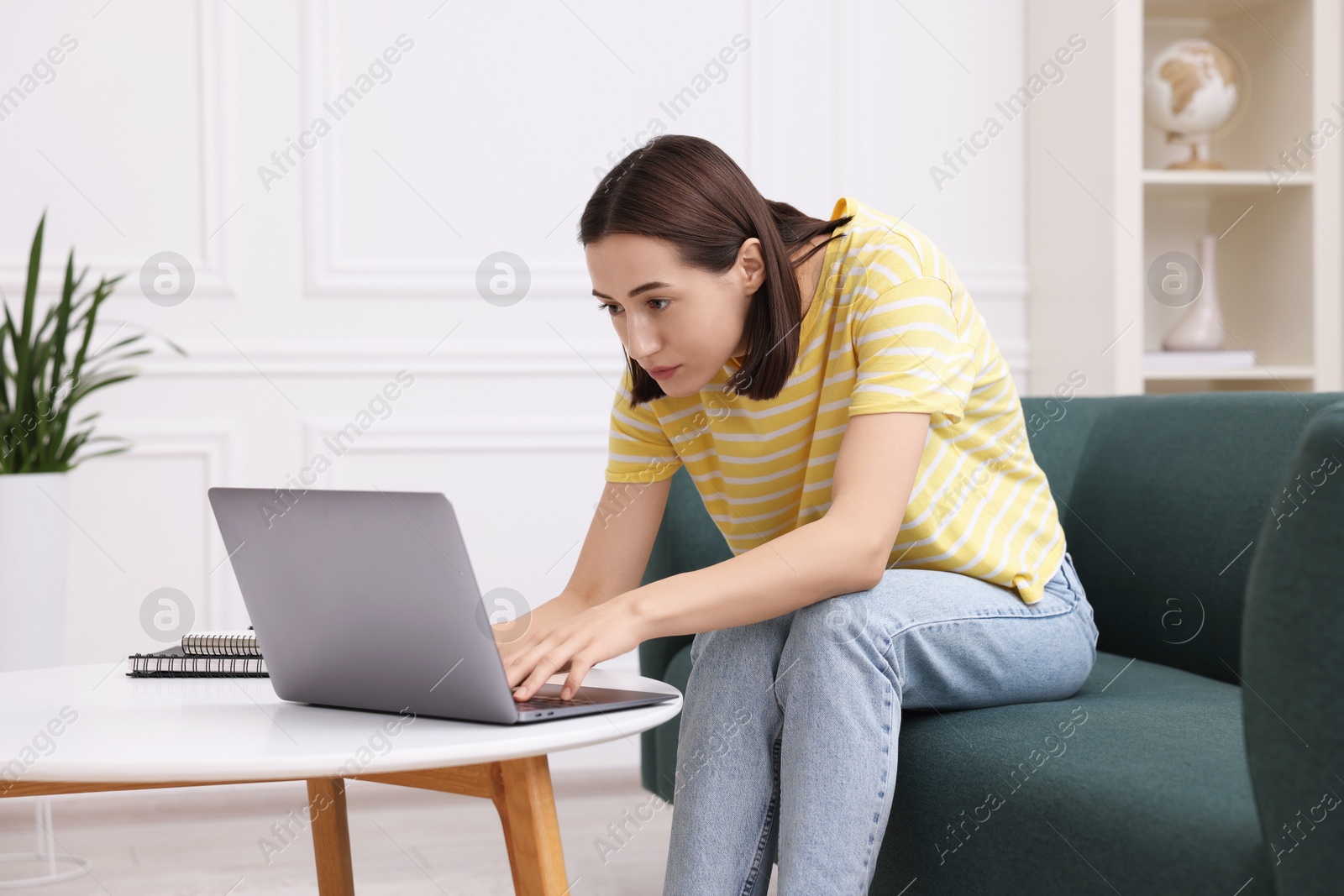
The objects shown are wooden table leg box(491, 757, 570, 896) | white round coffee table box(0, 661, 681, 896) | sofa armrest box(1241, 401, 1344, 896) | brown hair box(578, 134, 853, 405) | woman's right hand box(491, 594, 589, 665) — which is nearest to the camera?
sofa armrest box(1241, 401, 1344, 896)

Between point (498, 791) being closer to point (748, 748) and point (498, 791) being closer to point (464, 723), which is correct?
point (464, 723)

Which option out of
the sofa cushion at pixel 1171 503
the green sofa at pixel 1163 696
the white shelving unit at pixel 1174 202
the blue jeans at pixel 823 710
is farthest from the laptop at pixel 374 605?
the white shelving unit at pixel 1174 202

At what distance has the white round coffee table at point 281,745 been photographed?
2.65 feet

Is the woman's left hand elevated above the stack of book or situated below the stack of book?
above

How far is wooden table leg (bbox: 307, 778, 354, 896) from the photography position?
1.21 meters

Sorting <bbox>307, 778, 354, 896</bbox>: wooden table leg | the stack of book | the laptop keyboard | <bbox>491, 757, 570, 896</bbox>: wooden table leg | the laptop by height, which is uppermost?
the laptop

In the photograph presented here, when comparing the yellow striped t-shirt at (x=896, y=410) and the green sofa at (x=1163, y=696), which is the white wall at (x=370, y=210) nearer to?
the green sofa at (x=1163, y=696)

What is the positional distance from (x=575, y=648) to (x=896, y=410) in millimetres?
382

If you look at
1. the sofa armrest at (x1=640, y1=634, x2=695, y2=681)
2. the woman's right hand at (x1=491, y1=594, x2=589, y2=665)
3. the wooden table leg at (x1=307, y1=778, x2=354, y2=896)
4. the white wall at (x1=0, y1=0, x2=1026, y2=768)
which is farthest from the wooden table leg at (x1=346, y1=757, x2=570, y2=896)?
the white wall at (x1=0, y1=0, x2=1026, y2=768)

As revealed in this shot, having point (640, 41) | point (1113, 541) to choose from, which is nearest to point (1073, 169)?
point (640, 41)

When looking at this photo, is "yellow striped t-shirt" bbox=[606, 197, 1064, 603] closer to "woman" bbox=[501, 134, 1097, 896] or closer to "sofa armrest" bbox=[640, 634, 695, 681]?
"woman" bbox=[501, 134, 1097, 896]

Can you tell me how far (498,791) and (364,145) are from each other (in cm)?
184

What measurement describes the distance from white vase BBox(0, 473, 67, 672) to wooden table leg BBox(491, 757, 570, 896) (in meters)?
1.46

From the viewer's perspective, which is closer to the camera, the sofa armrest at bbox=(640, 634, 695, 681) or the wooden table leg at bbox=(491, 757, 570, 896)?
the wooden table leg at bbox=(491, 757, 570, 896)
